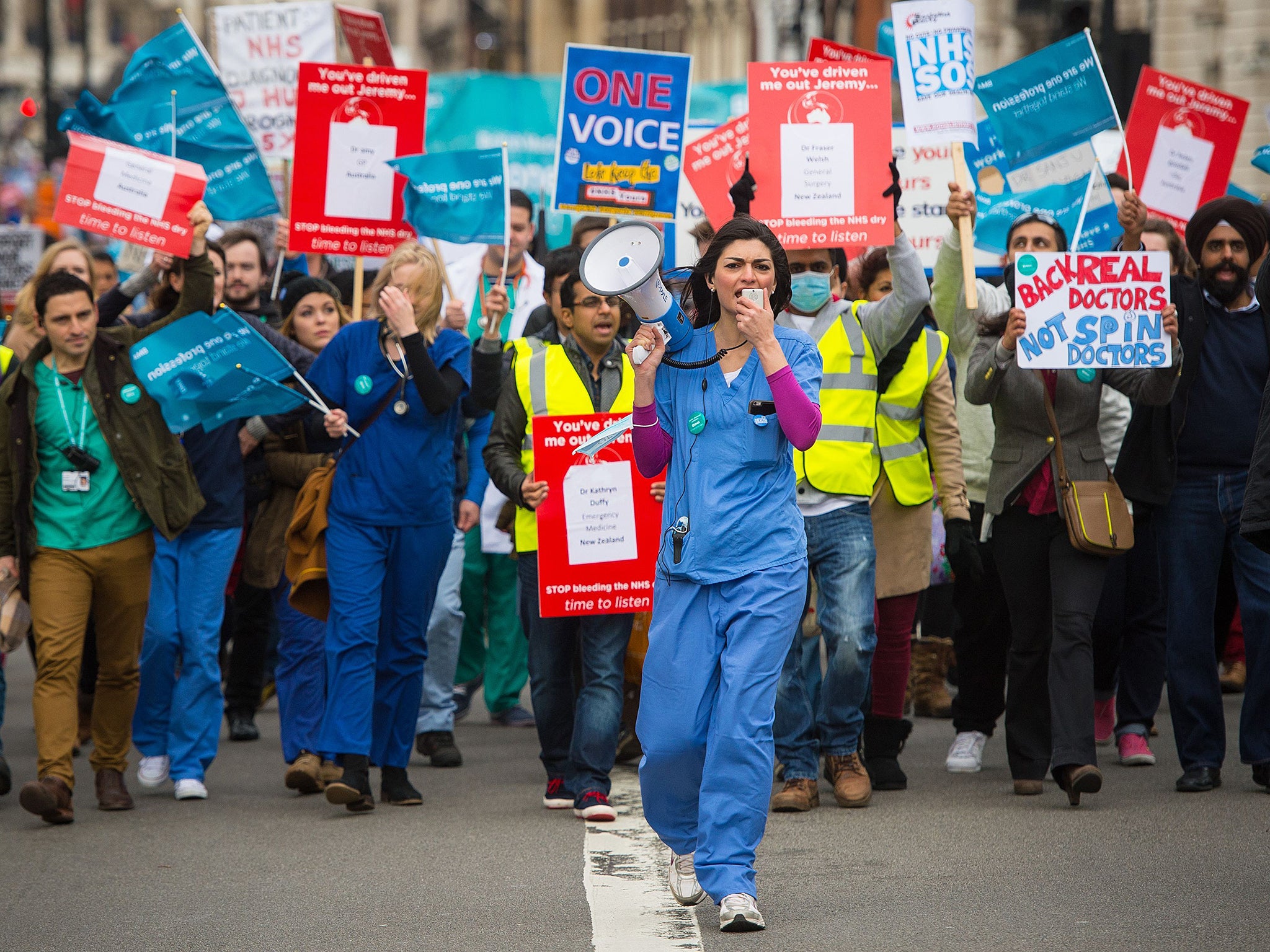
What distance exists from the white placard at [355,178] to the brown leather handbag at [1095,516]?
3.67 meters

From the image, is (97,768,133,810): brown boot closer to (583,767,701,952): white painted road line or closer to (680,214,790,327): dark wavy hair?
(583,767,701,952): white painted road line

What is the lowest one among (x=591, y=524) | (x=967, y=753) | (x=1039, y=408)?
(x=967, y=753)

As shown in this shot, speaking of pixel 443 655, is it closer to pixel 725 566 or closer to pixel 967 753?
pixel 967 753

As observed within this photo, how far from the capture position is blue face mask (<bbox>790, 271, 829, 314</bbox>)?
24.7 feet

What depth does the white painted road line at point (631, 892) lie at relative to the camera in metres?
→ 5.47

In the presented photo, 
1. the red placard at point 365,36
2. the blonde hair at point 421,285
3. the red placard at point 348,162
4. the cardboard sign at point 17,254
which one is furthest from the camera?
the cardboard sign at point 17,254

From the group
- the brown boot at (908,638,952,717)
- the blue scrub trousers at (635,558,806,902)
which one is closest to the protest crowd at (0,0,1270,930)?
the blue scrub trousers at (635,558,806,902)

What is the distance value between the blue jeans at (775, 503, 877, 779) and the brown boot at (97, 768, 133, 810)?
8.70ft

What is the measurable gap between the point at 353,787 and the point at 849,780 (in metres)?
1.91

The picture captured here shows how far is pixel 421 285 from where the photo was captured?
769 cm

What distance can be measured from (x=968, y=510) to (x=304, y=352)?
315 cm

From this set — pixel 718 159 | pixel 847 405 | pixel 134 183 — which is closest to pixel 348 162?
pixel 134 183

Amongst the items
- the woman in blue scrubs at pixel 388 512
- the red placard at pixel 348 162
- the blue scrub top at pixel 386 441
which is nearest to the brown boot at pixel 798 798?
the woman in blue scrubs at pixel 388 512

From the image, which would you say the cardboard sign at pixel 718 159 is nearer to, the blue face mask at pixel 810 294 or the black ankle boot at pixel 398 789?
the blue face mask at pixel 810 294
